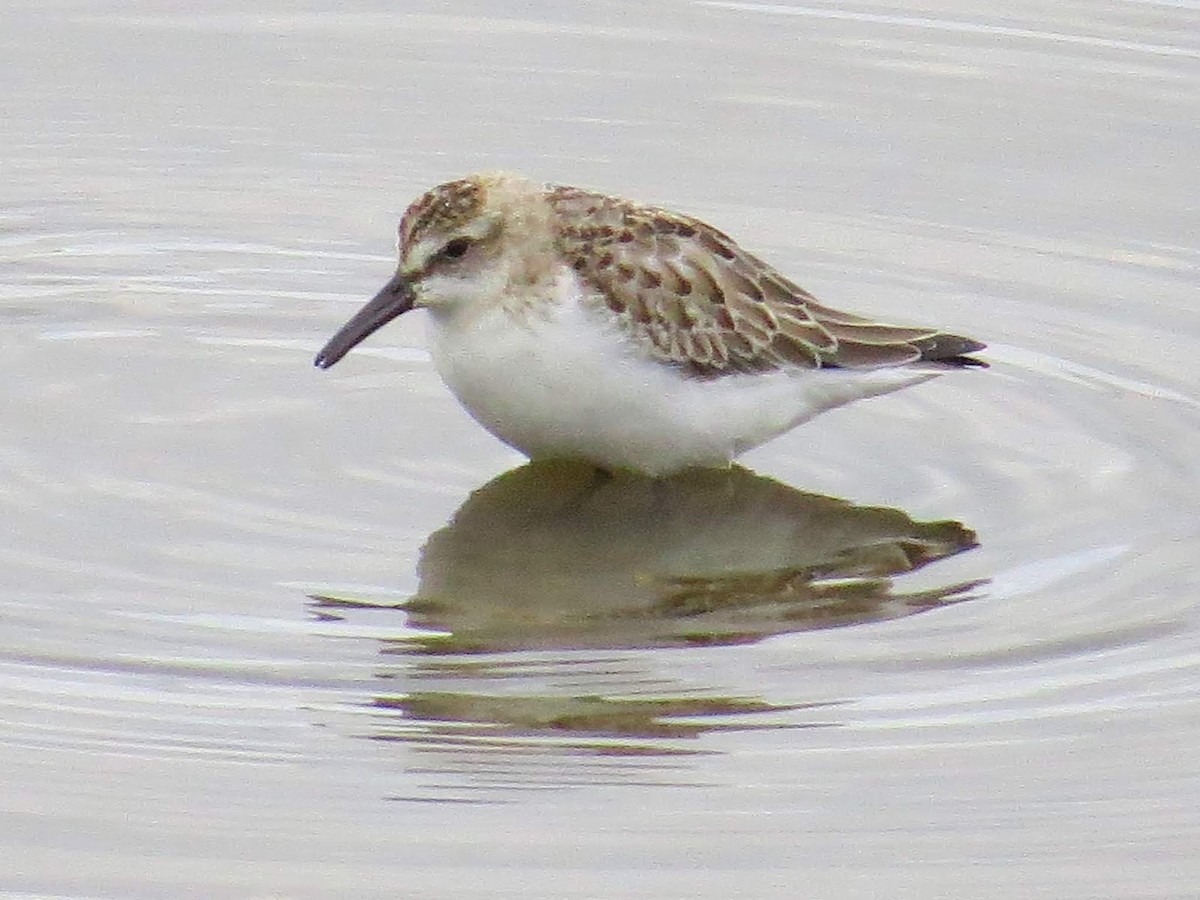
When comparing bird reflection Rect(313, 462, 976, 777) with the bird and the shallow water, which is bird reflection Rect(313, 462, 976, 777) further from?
the bird

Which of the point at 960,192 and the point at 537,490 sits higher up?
the point at 960,192

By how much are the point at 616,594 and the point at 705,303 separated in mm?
1576

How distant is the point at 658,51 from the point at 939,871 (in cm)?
793

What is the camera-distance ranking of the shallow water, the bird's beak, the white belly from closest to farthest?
the shallow water → the white belly → the bird's beak

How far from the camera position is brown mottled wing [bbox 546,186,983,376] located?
9883 millimetres

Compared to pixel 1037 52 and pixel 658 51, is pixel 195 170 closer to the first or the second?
pixel 658 51

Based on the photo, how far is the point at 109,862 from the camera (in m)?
6.93

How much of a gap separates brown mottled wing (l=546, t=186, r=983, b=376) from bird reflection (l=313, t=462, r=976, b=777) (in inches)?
21.8

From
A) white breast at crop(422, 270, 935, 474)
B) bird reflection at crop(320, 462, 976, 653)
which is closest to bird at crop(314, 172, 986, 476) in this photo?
white breast at crop(422, 270, 935, 474)

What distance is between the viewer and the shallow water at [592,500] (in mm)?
7293

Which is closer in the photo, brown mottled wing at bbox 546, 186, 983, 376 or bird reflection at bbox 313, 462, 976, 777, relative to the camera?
bird reflection at bbox 313, 462, 976, 777

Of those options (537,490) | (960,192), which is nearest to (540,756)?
(537,490)

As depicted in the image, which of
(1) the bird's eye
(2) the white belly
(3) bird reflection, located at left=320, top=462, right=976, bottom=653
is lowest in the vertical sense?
(3) bird reflection, located at left=320, top=462, right=976, bottom=653

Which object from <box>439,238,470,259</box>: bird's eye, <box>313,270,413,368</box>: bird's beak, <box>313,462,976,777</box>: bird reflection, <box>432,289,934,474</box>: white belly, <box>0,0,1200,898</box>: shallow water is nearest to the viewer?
<box>0,0,1200,898</box>: shallow water
